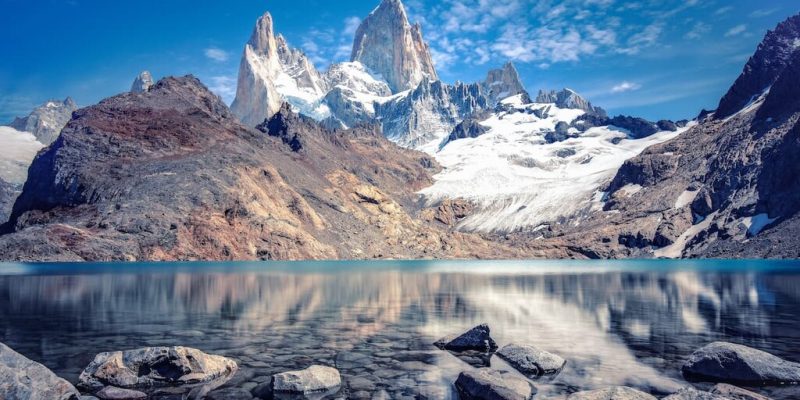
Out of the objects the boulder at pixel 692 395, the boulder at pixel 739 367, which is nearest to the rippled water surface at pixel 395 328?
the boulder at pixel 739 367

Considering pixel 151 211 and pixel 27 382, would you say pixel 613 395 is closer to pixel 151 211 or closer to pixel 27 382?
pixel 27 382

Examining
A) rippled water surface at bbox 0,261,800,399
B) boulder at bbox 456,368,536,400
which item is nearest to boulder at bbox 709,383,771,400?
rippled water surface at bbox 0,261,800,399

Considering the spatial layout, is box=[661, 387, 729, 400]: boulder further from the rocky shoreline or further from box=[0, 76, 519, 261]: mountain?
box=[0, 76, 519, 261]: mountain

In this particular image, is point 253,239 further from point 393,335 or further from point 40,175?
point 393,335

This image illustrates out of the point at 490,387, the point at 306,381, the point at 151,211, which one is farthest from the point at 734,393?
the point at 151,211

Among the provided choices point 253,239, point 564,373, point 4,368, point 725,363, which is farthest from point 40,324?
point 253,239
